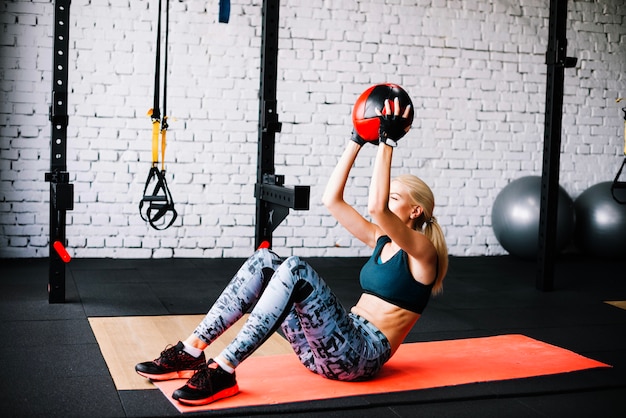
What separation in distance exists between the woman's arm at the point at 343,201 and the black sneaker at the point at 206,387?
26.1 inches

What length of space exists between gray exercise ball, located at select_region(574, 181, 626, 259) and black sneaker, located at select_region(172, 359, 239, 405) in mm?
4520

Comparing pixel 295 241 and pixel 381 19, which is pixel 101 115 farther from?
pixel 381 19

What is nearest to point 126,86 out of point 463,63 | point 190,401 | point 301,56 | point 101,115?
point 101,115

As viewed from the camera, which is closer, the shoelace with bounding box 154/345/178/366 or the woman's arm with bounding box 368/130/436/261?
the woman's arm with bounding box 368/130/436/261

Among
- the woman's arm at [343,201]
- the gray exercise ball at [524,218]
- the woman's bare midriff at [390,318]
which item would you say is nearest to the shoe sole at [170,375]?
the woman's bare midriff at [390,318]

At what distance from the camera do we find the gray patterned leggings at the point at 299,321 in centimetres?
244

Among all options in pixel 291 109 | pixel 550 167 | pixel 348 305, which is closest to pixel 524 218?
pixel 550 167

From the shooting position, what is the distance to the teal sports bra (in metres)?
2.62

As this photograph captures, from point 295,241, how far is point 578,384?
344cm

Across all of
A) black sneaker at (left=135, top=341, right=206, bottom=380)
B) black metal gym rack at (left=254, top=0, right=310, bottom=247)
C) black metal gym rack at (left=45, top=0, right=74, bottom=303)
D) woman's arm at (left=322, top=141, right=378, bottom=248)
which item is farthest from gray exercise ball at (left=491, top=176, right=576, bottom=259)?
black sneaker at (left=135, top=341, right=206, bottom=380)

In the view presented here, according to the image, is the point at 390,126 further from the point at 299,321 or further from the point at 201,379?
the point at 201,379

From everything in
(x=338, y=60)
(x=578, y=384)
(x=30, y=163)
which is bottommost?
(x=578, y=384)

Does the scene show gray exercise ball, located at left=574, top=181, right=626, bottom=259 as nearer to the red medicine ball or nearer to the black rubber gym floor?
the black rubber gym floor

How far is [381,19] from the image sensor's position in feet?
20.1
